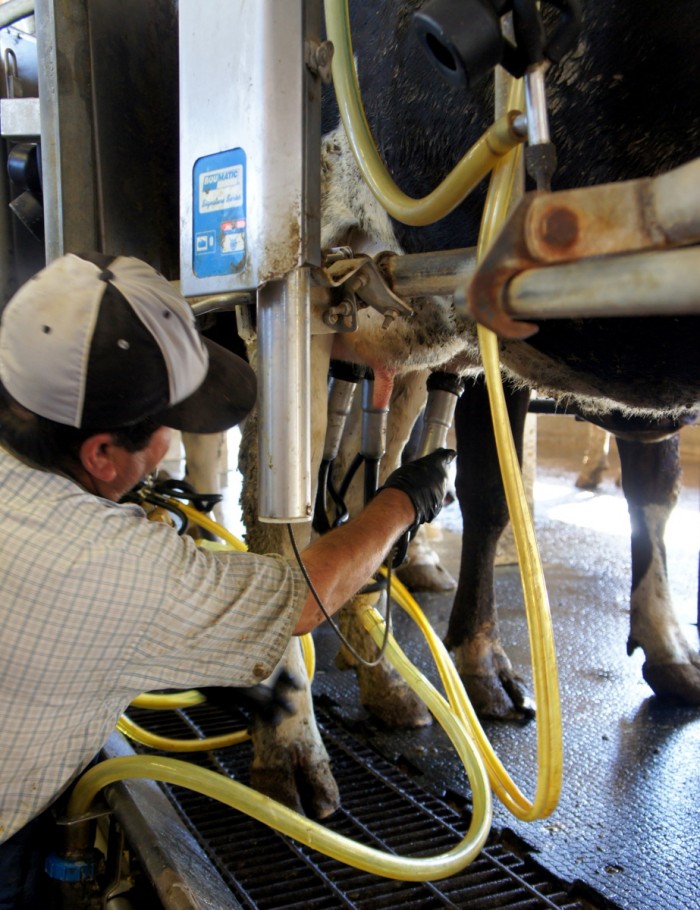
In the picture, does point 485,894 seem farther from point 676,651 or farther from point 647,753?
point 676,651

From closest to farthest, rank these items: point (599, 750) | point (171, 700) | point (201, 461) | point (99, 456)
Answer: point (99, 456) < point (599, 750) < point (171, 700) < point (201, 461)

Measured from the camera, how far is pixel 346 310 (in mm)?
1362

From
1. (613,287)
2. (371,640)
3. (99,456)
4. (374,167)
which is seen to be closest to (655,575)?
(371,640)

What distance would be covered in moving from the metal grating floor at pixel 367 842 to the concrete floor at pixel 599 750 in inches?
2.6

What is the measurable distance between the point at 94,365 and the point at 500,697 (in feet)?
5.76

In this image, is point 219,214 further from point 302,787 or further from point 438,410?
point 302,787

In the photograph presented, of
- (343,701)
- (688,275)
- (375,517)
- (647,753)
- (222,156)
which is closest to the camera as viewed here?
(688,275)

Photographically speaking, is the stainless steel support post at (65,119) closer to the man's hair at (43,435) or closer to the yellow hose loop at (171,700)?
the man's hair at (43,435)

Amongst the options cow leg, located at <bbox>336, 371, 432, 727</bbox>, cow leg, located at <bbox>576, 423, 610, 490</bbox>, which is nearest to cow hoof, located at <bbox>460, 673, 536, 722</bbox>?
cow leg, located at <bbox>336, 371, 432, 727</bbox>

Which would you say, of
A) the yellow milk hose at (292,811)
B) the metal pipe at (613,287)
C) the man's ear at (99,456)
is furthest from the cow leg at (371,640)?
the metal pipe at (613,287)

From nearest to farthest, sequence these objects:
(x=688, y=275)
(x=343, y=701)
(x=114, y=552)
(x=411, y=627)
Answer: (x=688, y=275), (x=114, y=552), (x=343, y=701), (x=411, y=627)

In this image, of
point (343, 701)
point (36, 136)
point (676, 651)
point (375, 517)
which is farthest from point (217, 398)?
point (676, 651)

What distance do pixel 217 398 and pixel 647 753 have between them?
1.52m

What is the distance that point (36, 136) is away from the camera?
6.35 ft
